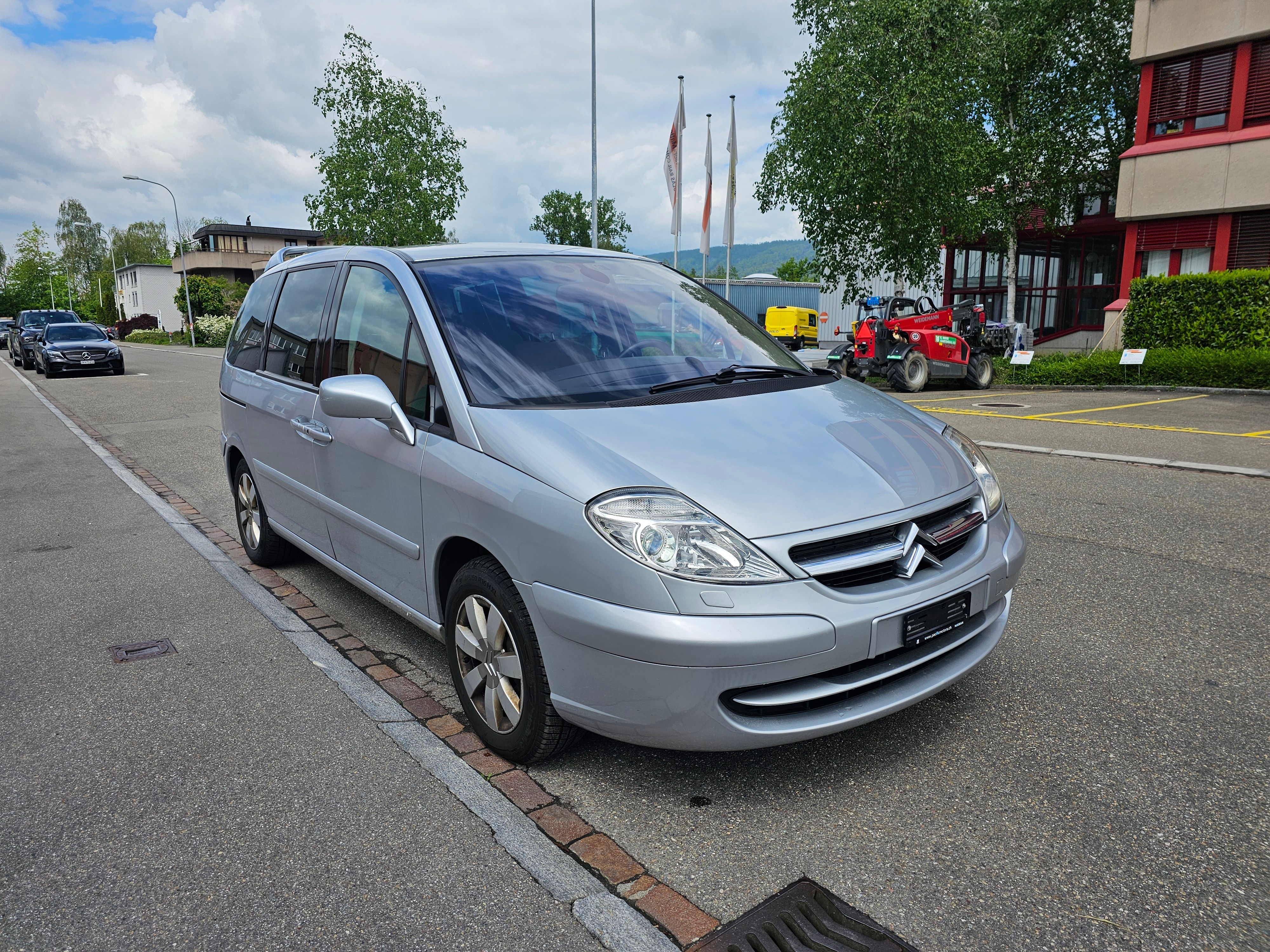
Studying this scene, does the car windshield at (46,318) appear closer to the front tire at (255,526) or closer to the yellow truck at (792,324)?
the yellow truck at (792,324)

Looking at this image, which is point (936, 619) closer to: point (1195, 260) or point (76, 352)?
point (1195, 260)

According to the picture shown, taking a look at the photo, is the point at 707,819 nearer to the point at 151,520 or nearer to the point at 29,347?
the point at 151,520

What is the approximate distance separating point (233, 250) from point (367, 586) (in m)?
98.6

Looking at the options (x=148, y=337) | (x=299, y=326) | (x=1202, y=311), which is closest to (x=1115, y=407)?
(x=1202, y=311)

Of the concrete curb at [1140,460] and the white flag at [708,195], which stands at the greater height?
the white flag at [708,195]

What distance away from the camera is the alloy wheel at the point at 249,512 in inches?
213

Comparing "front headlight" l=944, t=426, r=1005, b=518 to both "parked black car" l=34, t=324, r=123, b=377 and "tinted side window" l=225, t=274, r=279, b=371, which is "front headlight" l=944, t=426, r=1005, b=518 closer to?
"tinted side window" l=225, t=274, r=279, b=371

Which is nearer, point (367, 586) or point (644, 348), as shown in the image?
point (644, 348)

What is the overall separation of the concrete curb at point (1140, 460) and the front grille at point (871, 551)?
640 centimetres

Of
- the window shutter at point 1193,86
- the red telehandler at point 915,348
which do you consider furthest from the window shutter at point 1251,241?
the red telehandler at point 915,348

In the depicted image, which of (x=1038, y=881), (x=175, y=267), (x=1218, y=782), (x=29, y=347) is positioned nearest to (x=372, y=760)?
(x=1038, y=881)

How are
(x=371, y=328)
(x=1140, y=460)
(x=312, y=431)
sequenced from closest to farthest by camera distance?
1. (x=371, y=328)
2. (x=312, y=431)
3. (x=1140, y=460)

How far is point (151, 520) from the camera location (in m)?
6.98

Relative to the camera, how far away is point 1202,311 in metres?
19.2
